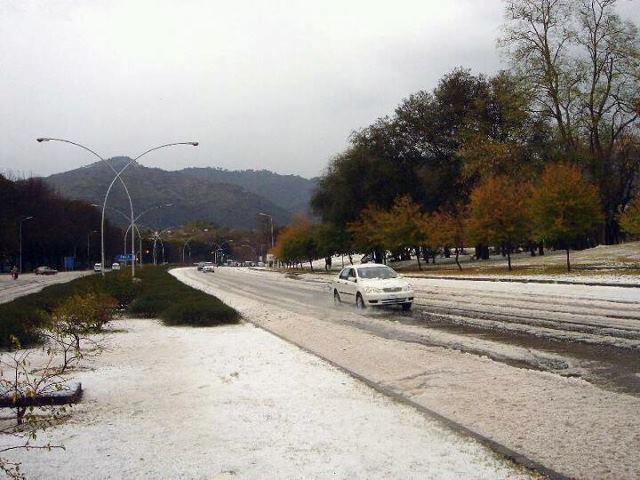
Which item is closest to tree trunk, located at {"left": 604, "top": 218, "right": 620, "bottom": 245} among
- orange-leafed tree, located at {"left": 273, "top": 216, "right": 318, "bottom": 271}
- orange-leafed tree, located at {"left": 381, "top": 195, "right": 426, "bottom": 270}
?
orange-leafed tree, located at {"left": 381, "top": 195, "right": 426, "bottom": 270}

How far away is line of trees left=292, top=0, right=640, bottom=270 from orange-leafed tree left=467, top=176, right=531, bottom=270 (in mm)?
79

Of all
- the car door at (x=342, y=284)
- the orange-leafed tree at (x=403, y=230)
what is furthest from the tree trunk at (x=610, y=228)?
the car door at (x=342, y=284)

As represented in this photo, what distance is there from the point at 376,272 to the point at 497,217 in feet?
74.2

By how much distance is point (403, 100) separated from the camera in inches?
2520

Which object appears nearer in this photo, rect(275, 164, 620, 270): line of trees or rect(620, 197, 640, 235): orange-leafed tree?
rect(620, 197, 640, 235): orange-leafed tree

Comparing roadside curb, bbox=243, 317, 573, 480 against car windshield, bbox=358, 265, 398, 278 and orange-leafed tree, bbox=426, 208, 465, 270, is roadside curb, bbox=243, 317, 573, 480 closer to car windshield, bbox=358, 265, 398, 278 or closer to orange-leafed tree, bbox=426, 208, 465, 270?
car windshield, bbox=358, 265, 398, 278

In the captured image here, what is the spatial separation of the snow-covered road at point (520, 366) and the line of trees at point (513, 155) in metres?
21.9

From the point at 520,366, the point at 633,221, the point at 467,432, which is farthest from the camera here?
the point at 633,221

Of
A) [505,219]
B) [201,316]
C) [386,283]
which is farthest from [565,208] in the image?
[201,316]

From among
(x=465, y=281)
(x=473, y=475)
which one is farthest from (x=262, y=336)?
(x=465, y=281)

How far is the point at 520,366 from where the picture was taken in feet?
30.4

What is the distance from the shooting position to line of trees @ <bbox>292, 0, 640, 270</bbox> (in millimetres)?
41344

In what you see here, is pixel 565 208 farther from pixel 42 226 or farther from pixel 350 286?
pixel 42 226

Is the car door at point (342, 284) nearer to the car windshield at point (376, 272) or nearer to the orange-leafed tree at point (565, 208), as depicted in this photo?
the car windshield at point (376, 272)
